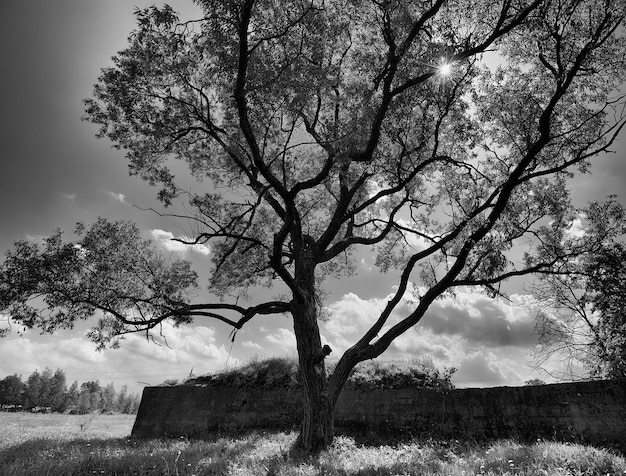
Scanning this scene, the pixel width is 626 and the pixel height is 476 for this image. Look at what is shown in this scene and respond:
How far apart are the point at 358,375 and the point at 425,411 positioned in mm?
3090

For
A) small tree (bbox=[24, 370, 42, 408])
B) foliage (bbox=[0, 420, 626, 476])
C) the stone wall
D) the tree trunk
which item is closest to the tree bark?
the tree trunk

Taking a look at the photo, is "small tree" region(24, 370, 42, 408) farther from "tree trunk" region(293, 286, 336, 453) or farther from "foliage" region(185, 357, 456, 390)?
"tree trunk" region(293, 286, 336, 453)

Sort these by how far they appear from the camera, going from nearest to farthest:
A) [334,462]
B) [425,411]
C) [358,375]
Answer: [334,462], [425,411], [358,375]

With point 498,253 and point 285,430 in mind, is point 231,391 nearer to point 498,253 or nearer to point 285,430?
point 285,430

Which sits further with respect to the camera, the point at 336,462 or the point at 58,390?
the point at 58,390

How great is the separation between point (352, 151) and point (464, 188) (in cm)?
474

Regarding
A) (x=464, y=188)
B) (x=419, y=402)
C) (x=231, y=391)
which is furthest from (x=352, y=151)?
(x=231, y=391)

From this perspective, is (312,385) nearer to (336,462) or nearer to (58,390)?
(336,462)

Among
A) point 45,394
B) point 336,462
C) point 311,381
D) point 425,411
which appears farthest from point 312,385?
point 45,394

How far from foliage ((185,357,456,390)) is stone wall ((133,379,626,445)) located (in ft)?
1.14

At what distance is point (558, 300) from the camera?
18172mm

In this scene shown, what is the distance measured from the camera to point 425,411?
12.8 m

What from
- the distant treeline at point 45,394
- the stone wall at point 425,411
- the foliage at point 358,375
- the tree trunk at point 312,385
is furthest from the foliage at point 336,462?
the distant treeline at point 45,394

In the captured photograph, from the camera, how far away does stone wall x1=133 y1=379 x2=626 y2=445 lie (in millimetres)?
10102
